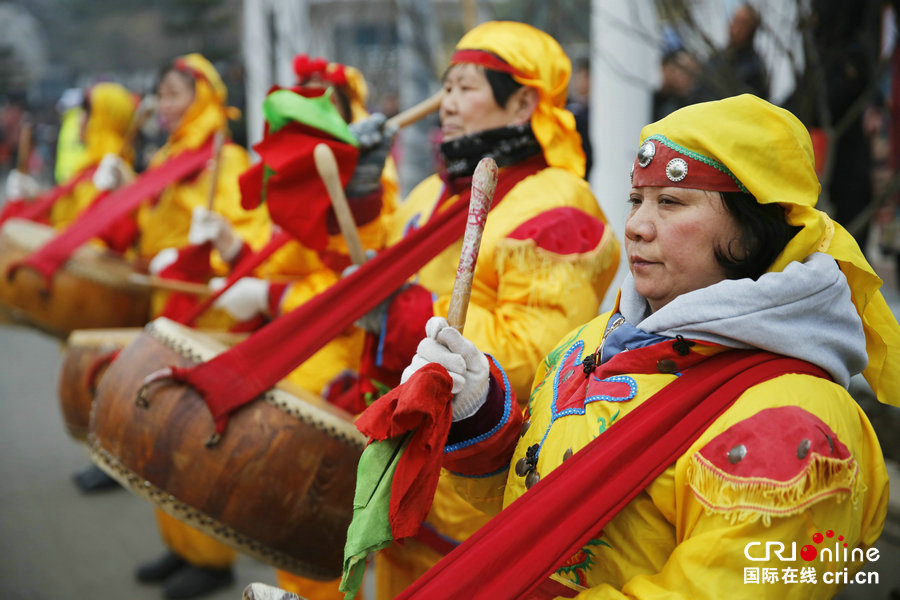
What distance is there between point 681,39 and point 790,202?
1908 mm

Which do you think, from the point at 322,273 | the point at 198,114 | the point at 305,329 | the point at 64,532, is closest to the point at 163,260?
the point at 198,114

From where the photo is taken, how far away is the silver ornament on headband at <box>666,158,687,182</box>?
4.77 feet

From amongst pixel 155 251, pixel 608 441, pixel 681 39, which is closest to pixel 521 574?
pixel 608 441

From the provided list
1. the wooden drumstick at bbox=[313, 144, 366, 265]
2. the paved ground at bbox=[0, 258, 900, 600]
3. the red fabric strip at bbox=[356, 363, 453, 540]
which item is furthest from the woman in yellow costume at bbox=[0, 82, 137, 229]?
the red fabric strip at bbox=[356, 363, 453, 540]

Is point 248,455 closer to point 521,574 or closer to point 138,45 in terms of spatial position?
point 521,574

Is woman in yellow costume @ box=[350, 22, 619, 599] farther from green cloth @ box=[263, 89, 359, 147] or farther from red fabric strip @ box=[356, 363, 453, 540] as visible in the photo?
red fabric strip @ box=[356, 363, 453, 540]

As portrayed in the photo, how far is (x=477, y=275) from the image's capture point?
7.21 feet

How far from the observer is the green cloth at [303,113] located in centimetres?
250

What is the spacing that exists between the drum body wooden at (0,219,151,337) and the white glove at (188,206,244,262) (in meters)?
0.84

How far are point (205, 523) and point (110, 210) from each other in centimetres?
255

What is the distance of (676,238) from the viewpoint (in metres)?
1.48

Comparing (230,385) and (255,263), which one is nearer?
(230,385)

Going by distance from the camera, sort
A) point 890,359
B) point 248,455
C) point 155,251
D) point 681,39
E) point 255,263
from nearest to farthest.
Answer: point 890,359
point 248,455
point 255,263
point 681,39
point 155,251

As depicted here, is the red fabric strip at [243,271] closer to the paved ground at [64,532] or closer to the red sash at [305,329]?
→ the red sash at [305,329]
